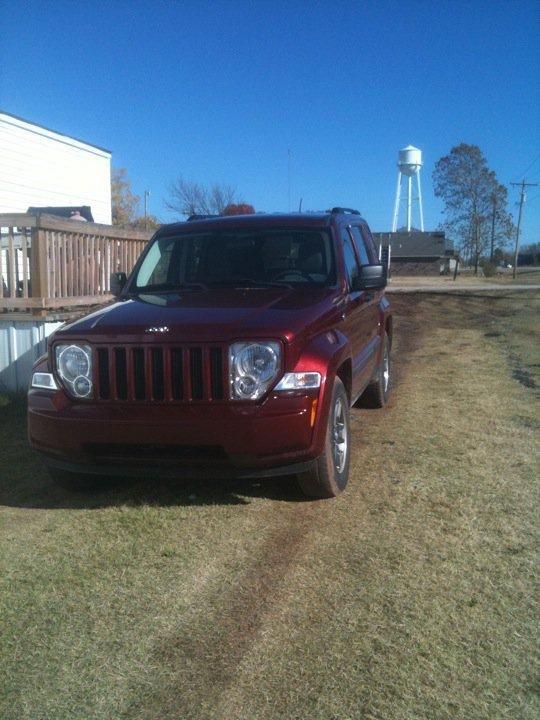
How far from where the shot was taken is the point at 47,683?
2.78 metres

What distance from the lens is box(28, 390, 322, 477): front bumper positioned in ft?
13.3

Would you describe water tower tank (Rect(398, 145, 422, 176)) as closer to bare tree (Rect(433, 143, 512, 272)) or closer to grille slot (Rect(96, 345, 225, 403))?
bare tree (Rect(433, 143, 512, 272))

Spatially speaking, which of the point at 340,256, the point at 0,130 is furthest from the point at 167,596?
the point at 0,130

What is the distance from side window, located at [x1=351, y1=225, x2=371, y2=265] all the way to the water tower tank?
6625 cm

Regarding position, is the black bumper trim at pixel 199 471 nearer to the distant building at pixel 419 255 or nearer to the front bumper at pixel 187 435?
the front bumper at pixel 187 435

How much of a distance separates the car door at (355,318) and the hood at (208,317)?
422mm

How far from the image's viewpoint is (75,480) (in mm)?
4879

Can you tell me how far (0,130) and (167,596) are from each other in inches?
534

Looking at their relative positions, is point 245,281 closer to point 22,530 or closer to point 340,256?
point 340,256

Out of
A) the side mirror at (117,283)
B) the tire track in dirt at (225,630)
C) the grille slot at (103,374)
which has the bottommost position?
the tire track in dirt at (225,630)

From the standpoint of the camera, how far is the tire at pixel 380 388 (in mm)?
7266

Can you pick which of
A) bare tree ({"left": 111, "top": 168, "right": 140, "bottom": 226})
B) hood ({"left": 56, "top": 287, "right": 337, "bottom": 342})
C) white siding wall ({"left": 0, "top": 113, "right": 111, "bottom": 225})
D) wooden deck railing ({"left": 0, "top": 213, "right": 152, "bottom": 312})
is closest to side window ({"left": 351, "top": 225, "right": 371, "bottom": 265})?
hood ({"left": 56, "top": 287, "right": 337, "bottom": 342})

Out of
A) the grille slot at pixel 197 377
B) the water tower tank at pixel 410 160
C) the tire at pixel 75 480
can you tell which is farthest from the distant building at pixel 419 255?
the grille slot at pixel 197 377

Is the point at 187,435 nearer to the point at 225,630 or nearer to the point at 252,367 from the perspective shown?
the point at 252,367
